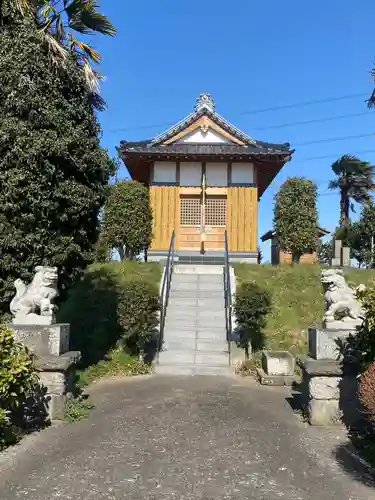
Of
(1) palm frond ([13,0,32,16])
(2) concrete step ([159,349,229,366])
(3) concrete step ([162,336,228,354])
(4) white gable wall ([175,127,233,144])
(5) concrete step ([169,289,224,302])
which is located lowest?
(2) concrete step ([159,349,229,366])

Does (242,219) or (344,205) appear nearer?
(242,219)

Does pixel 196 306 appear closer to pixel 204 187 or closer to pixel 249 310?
pixel 249 310

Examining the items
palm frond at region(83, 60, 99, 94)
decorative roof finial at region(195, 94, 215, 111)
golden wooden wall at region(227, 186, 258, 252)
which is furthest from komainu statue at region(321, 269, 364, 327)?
decorative roof finial at region(195, 94, 215, 111)

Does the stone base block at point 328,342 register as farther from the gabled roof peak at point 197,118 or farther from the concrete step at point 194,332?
the gabled roof peak at point 197,118

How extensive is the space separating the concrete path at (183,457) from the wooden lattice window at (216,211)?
12684 millimetres

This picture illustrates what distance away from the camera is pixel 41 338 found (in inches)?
276

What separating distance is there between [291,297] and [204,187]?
25.3ft

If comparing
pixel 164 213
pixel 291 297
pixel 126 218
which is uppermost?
pixel 164 213

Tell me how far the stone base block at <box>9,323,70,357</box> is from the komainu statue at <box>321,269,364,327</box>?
4030 mm

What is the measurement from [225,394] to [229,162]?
13.1 metres

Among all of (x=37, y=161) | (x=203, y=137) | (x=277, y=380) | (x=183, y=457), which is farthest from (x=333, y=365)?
(x=203, y=137)

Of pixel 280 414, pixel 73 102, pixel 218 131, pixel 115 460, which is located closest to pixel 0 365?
pixel 115 460

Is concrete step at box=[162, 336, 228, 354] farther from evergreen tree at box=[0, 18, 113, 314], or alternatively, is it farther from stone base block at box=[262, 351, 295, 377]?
evergreen tree at box=[0, 18, 113, 314]

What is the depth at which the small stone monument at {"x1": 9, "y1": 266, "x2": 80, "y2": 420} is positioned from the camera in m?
6.71
